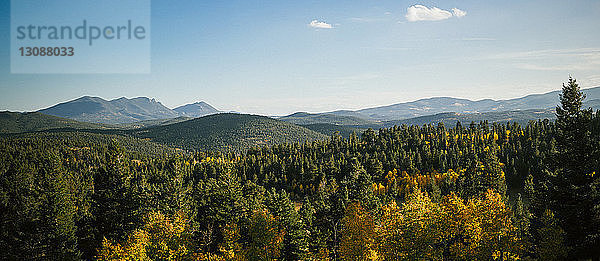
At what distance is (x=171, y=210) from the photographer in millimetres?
43000

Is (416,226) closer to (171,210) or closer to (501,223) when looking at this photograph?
(501,223)

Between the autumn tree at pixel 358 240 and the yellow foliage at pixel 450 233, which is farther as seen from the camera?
the autumn tree at pixel 358 240

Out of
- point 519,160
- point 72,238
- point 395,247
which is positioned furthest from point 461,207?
point 519,160

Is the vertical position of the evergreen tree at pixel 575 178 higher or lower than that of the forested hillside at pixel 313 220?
higher

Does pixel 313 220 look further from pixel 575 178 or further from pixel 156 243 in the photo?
pixel 575 178

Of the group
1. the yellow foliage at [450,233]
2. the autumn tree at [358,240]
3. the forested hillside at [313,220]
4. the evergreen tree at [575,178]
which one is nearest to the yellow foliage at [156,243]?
the forested hillside at [313,220]

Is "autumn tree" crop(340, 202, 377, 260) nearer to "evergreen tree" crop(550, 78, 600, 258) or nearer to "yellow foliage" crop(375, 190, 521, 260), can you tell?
"yellow foliage" crop(375, 190, 521, 260)

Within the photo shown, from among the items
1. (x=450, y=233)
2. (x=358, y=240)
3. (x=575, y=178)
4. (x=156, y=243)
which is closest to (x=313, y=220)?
(x=358, y=240)

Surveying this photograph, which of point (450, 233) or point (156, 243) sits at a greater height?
point (450, 233)

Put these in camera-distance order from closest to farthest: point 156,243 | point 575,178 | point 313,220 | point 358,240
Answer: point 575,178, point 358,240, point 156,243, point 313,220

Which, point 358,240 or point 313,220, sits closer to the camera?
point 358,240

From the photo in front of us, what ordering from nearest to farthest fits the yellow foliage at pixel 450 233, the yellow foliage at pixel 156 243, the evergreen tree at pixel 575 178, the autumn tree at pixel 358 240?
the evergreen tree at pixel 575 178 → the yellow foliage at pixel 450 233 → the autumn tree at pixel 358 240 → the yellow foliage at pixel 156 243

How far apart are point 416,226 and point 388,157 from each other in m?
121

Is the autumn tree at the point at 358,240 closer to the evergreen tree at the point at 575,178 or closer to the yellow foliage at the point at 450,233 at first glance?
the yellow foliage at the point at 450,233
